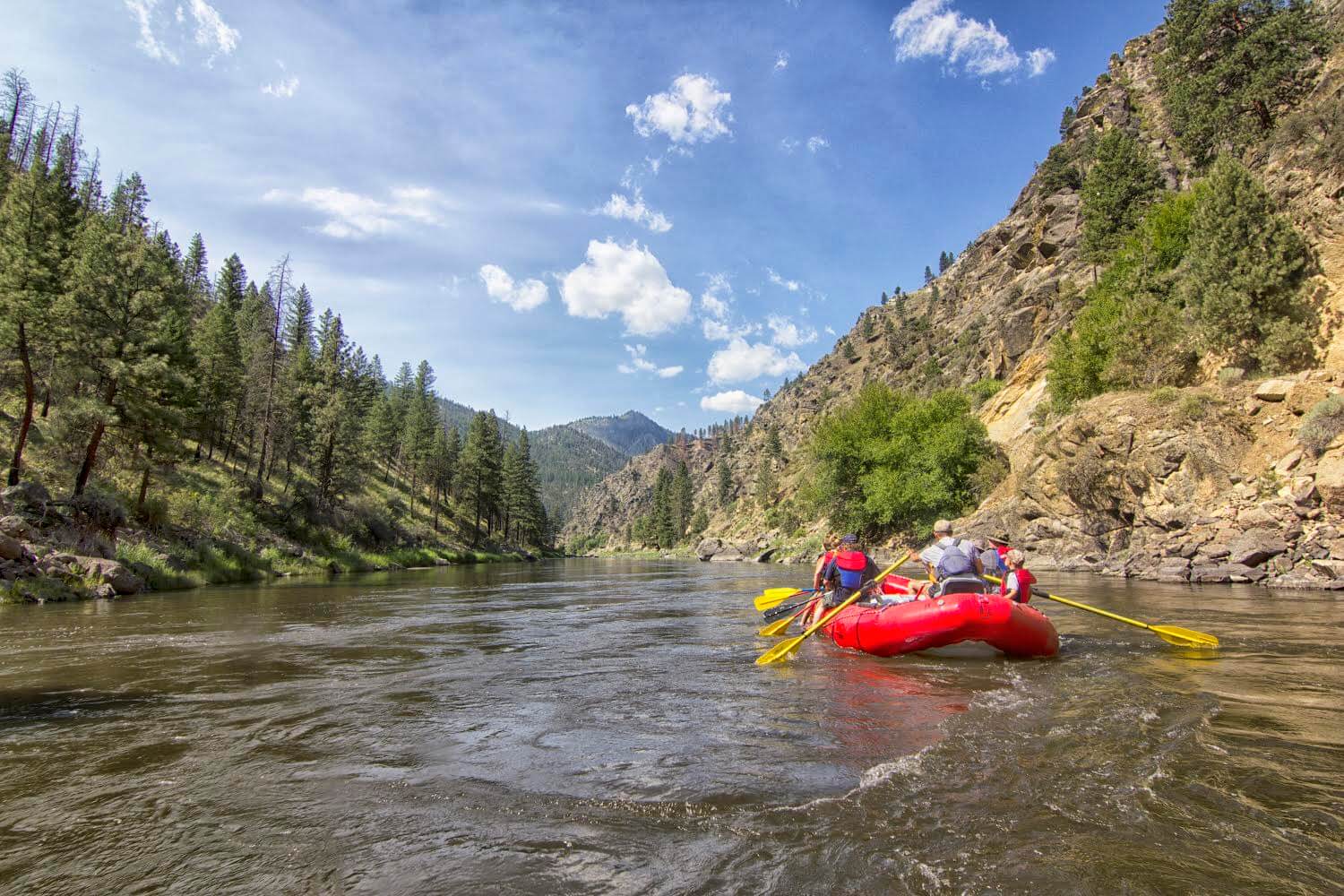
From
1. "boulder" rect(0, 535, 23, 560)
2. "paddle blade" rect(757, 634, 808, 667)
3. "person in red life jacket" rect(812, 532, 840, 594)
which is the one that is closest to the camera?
"paddle blade" rect(757, 634, 808, 667)

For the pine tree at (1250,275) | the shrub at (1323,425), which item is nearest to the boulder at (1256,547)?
the shrub at (1323,425)

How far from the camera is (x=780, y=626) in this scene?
446 inches

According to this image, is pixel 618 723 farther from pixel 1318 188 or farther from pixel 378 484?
pixel 378 484

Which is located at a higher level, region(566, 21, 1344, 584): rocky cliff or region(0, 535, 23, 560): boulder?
region(566, 21, 1344, 584): rocky cliff

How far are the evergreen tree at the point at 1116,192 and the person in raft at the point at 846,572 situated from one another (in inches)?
1493

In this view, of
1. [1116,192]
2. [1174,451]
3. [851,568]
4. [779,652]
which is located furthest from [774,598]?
[1116,192]

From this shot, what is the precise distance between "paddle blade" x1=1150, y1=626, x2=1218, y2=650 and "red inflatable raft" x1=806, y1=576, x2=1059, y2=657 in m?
1.79

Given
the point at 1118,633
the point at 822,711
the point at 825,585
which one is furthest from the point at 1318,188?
the point at 822,711

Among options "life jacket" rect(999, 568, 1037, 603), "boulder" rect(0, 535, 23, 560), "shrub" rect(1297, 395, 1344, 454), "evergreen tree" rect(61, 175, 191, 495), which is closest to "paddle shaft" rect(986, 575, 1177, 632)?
"life jacket" rect(999, 568, 1037, 603)

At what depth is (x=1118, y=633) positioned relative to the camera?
1077cm

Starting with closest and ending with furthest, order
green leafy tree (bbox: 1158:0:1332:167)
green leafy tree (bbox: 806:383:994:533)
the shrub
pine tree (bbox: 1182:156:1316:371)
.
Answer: the shrub, pine tree (bbox: 1182:156:1316:371), green leafy tree (bbox: 1158:0:1332:167), green leafy tree (bbox: 806:383:994:533)

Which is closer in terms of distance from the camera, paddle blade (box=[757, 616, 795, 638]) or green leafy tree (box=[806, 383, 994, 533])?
paddle blade (box=[757, 616, 795, 638])

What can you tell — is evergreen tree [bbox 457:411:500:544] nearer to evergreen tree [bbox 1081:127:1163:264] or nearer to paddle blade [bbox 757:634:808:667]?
evergreen tree [bbox 1081:127:1163:264]

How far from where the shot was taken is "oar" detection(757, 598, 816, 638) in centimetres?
1131
